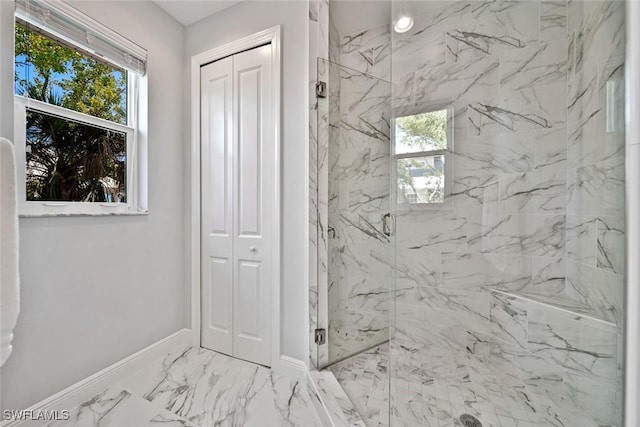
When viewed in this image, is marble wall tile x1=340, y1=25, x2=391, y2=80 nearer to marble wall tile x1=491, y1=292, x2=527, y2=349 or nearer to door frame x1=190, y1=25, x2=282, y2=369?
door frame x1=190, y1=25, x2=282, y2=369

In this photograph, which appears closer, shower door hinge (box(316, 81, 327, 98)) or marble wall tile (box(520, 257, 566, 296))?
marble wall tile (box(520, 257, 566, 296))

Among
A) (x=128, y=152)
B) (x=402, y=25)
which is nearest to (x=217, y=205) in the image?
(x=128, y=152)

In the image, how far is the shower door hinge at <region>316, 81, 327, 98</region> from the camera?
1.63 m

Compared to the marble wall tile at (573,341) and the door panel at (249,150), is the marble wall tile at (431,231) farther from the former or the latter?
the door panel at (249,150)

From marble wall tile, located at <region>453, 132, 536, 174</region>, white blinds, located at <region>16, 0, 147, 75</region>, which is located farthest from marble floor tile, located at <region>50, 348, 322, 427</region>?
white blinds, located at <region>16, 0, 147, 75</region>

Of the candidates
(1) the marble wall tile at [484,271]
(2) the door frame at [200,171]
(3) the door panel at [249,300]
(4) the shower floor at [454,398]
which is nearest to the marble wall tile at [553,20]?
(1) the marble wall tile at [484,271]

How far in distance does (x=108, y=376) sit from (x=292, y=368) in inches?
42.8

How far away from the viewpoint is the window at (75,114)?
52.0 inches

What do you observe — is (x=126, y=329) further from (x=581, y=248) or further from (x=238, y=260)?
(x=581, y=248)

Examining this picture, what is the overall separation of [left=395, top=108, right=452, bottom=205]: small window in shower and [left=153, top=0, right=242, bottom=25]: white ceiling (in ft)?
5.07

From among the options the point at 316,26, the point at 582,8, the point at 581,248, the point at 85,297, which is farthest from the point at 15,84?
the point at 581,248

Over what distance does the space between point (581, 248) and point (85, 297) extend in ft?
7.71

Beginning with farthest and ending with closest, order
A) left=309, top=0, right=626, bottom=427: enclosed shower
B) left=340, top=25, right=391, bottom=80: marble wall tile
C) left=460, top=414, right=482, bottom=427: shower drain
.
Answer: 1. left=340, top=25, right=391, bottom=80: marble wall tile
2. left=460, top=414, right=482, bottom=427: shower drain
3. left=309, top=0, right=626, bottom=427: enclosed shower

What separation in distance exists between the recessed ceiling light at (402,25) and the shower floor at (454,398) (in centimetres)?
198
